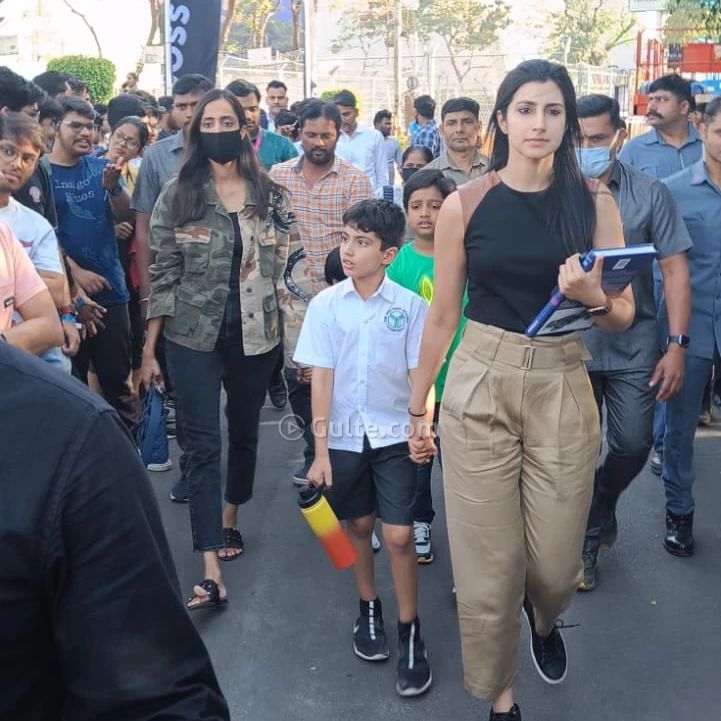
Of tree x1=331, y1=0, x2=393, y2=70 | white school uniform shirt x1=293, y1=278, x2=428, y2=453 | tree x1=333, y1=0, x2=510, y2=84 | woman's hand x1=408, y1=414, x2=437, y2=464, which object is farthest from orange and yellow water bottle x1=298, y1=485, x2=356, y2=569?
tree x1=331, y1=0, x2=393, y2=70

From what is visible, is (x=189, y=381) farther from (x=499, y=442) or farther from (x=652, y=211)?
(x=652, y=211)

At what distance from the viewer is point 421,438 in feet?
11.8

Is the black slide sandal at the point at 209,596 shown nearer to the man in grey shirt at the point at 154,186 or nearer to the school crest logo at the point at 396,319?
the man in grey shirt at the point at 154,186

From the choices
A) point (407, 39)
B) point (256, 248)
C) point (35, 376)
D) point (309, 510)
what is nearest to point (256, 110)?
point (256, 248)

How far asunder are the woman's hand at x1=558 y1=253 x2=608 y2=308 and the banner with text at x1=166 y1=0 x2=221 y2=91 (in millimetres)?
5887

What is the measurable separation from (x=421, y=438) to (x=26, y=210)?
1948 millimetres

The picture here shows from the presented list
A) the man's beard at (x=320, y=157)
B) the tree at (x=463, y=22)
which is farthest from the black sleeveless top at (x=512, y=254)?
the tree at (x=463, y=22)

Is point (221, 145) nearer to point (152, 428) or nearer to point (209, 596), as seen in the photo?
point (152, 428)

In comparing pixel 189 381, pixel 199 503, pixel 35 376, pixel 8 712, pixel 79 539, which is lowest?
pixel 199 503

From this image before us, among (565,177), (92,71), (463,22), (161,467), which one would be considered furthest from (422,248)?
(463,22)

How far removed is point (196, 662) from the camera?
4.34 ft

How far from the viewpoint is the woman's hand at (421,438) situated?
11.7 feet

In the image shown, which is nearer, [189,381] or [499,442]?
[499,442]

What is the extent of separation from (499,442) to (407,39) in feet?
196
